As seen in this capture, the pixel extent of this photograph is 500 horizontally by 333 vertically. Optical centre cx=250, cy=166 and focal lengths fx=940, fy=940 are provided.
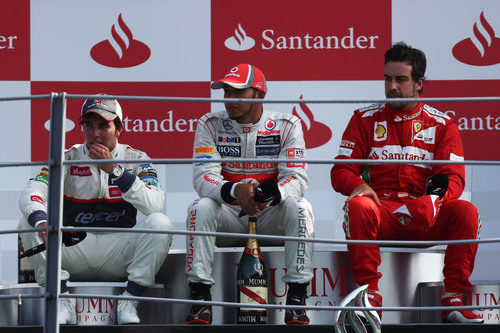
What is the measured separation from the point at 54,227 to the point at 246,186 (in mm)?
961

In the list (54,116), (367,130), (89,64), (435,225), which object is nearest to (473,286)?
(435,225)

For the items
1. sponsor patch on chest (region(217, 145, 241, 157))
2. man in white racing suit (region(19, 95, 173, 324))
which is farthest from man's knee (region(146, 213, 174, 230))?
sponsor patch on chest (region(217, 145, 241, 157))

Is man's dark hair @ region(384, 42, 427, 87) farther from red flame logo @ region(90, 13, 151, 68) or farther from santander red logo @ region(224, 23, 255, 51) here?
red flame logo @ region(90, 13, 151, 68)

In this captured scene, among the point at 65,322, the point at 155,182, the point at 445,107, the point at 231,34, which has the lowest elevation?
the point at 65,322

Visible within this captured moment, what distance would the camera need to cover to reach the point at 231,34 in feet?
14.6

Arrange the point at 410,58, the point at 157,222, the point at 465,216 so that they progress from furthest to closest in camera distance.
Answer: the point at 410,58 → the point at 157,222 → the point at 465,216

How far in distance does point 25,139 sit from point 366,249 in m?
1.90

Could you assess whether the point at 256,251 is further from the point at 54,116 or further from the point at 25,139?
the point at 25,139

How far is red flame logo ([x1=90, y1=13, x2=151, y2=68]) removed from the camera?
442cm

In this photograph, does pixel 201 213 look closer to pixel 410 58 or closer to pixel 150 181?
pixel 150 181

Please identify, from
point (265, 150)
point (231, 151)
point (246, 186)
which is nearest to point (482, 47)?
point (265, 150)

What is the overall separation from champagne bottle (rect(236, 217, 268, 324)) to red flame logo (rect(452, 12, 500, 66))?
59.3 inches

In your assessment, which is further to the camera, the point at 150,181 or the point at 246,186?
the point at 150,181

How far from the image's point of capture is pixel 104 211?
11.9 ft
